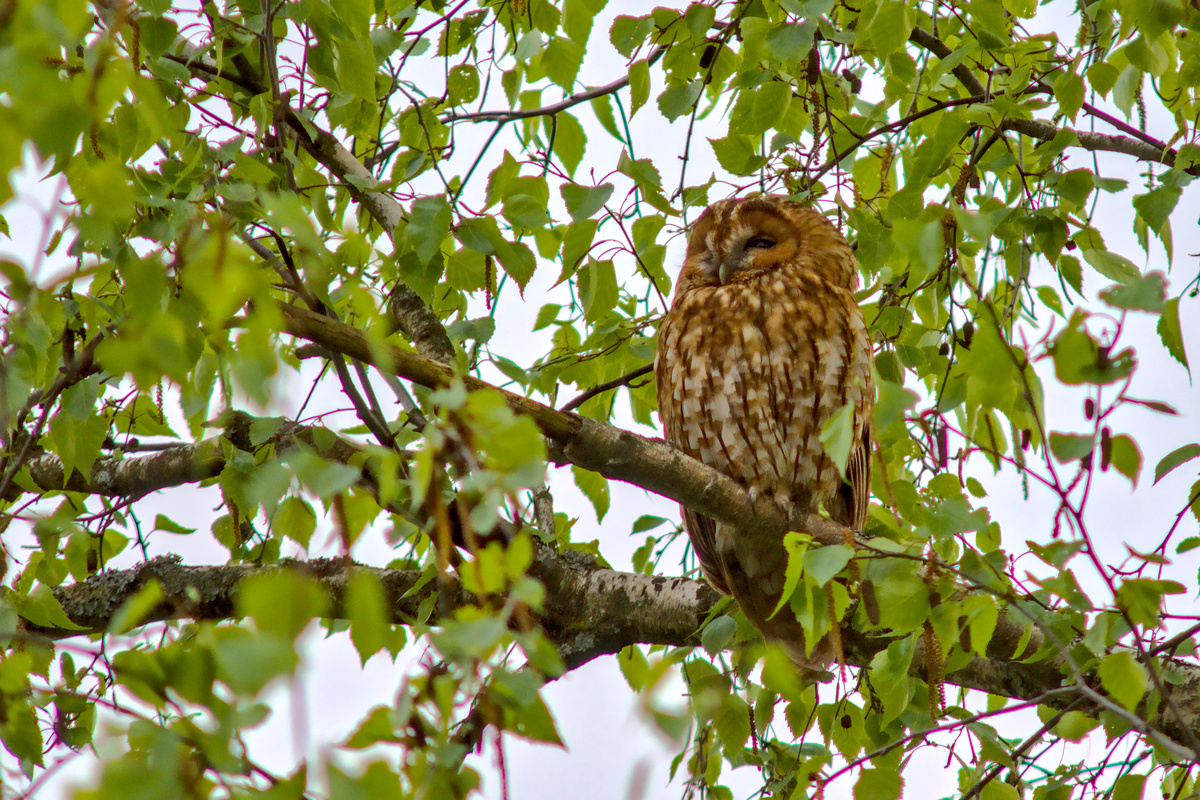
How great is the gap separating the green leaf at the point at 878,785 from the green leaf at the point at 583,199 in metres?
0.94

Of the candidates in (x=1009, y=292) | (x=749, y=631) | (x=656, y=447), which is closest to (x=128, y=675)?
(x=656, y=447)

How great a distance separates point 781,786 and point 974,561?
85 cm

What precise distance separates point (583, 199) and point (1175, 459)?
3.15 ft

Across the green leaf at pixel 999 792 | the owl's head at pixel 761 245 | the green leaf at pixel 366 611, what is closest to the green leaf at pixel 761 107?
the owl's head at pixel 761 245

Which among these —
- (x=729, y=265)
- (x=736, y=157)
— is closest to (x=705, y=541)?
(x=729, y=265)

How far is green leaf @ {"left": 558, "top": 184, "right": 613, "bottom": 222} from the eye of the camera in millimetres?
1663

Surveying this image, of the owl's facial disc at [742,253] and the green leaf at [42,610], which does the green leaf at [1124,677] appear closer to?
the green leaf at [42,610]

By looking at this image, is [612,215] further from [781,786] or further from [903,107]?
[781,786]

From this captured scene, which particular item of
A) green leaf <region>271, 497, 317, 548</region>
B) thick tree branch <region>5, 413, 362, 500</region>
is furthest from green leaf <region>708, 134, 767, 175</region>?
thick tree branch <region>5, 413, 362, 500</region>

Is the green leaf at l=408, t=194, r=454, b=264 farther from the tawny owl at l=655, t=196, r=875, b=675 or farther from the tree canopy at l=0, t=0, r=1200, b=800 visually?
the tawny owl at l=655, t=196, r=875, b=675

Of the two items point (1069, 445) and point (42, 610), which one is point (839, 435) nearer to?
point (1069, 445)

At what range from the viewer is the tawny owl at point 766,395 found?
2.39 meters

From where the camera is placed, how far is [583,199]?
1.67m

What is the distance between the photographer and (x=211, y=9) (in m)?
1.62
